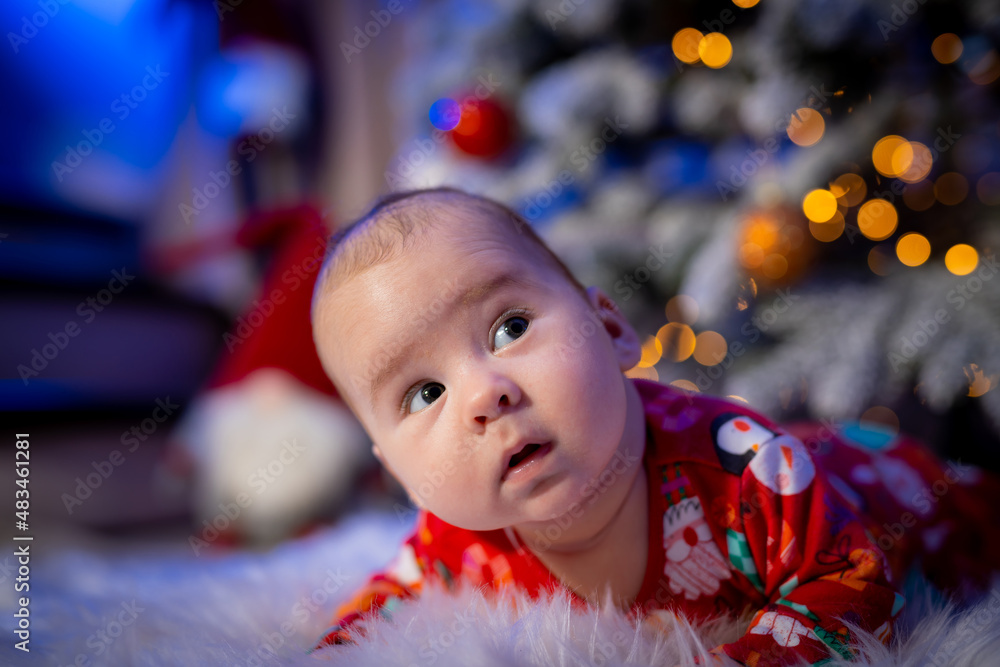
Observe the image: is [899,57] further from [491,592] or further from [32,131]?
Answer: [32,131]

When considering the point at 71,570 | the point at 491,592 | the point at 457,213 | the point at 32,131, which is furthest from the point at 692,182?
the point at 32,131

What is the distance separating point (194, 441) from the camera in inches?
53.7
